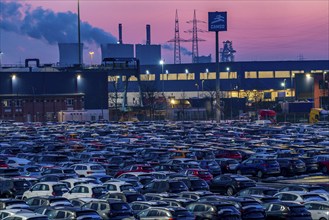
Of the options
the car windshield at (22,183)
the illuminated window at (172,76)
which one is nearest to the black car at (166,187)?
the car windshield at (22,183)

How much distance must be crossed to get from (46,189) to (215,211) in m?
7.51

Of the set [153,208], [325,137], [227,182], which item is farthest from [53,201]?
[325,137]

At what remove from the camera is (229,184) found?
27922 mm

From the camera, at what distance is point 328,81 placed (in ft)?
294

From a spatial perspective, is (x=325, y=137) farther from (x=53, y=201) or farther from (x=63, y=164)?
(x=53, y=201)

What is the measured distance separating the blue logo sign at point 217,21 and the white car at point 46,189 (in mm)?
63287

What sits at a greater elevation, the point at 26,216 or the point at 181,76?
the point at 181,76

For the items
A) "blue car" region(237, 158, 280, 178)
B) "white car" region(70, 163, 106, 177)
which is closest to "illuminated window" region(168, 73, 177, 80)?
"blue car" region(237, 158, 280, 178)

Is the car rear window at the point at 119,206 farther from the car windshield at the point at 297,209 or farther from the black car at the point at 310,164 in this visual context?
the black car at the point at 310,164

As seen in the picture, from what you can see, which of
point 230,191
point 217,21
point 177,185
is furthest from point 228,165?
point 217,21

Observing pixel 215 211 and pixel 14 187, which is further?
pixel 14 187

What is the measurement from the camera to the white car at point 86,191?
24.2 metres

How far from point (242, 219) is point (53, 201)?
5.06 m

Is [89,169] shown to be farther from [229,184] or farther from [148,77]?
[148,77]
